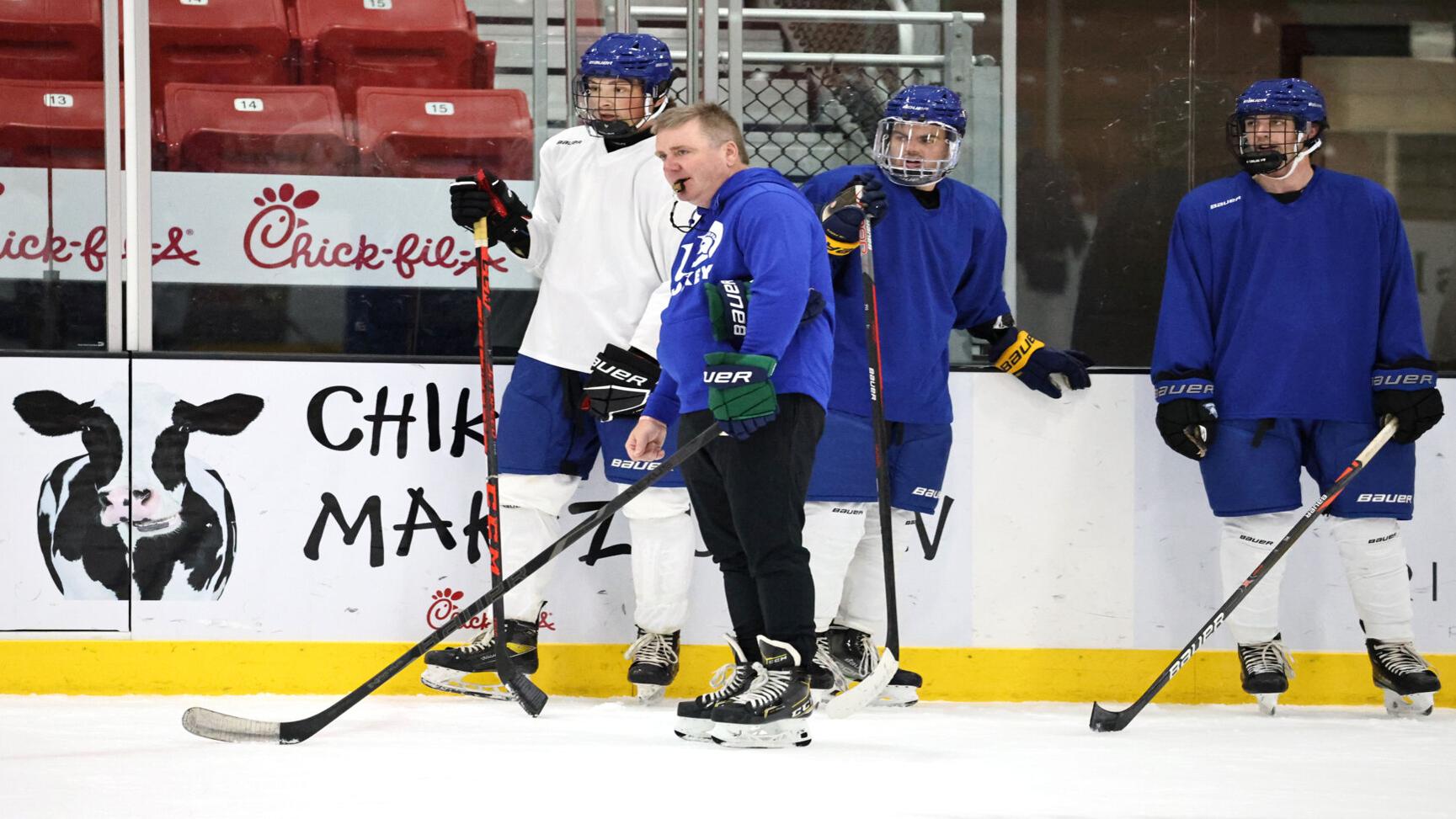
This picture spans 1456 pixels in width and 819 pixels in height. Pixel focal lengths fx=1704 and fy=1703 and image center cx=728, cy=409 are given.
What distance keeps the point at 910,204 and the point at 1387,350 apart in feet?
3.65

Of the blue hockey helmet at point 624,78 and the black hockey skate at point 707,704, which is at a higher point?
the blue hockey helmet at point 624,78

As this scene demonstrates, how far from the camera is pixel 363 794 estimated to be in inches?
100.0

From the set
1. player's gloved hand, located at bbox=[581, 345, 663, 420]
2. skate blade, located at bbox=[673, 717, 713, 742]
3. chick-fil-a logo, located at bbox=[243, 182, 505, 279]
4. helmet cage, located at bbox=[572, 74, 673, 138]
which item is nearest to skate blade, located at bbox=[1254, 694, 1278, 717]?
skate blade, located at bbox=[673, 717, 713, 742]

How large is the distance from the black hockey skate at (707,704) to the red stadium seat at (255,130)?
1693mm

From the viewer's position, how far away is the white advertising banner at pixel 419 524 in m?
3.78

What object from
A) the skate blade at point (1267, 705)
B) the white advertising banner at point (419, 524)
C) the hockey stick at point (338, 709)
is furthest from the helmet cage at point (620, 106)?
the skate blade at point (1267, 705)

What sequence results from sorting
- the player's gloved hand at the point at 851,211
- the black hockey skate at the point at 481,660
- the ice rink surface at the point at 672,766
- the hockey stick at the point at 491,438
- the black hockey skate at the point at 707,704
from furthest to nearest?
1. the black hockey skate at the point at 481,660
2. the hockey stick at the point at 491,438
3. the player's gloved hand at the point at 851,211
4. the black hockey skate at the point at 707,704
5. the ice rink surface at the point at 672,766

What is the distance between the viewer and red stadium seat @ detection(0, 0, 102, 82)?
400 cm

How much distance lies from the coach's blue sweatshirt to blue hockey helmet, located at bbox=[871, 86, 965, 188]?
2.12 feet

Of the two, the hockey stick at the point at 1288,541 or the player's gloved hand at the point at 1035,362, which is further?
the player's gloved hand at the point at 1035,362

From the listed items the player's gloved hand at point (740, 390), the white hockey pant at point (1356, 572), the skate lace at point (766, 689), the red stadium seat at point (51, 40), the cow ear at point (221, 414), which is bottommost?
the skate lace at point (766, 689)

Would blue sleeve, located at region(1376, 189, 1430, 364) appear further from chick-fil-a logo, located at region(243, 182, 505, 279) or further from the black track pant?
chick-fil-a logo, located at region(243, 182, 505, 279)

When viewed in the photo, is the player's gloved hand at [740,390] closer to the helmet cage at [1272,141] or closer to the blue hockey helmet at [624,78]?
the blue hockey helmet at [624,78]

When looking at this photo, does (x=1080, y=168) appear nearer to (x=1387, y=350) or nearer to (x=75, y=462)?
(x=1387, y=350)
